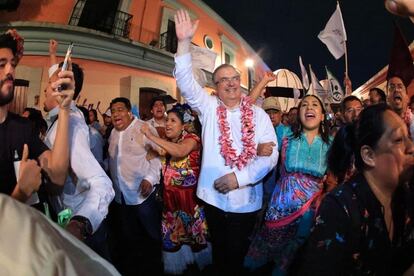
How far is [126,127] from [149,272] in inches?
77.1

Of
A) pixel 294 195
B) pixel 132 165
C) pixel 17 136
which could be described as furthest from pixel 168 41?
pixel 17 136

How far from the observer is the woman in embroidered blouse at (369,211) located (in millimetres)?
1506

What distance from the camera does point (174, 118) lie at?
4191 mm

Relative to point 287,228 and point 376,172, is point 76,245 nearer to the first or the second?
point 376,172

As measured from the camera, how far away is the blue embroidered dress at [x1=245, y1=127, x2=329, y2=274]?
3.26 m

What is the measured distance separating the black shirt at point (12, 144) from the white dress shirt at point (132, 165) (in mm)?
2803

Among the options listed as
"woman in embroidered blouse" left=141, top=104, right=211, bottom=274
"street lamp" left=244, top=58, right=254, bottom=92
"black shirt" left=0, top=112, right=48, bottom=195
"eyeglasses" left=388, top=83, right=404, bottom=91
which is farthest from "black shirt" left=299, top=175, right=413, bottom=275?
"street lamp" left=244, top=58, right=254, bottom=92

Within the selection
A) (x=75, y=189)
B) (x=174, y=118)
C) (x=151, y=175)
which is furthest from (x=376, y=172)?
(x=151, y=175)

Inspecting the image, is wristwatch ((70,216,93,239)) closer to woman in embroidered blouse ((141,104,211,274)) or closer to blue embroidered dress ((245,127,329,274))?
blue embroidered dress ((245,127,329,274))

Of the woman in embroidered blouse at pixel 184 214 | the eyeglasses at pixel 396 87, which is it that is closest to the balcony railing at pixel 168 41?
the woman in embroidered blouse at pixel 184 214

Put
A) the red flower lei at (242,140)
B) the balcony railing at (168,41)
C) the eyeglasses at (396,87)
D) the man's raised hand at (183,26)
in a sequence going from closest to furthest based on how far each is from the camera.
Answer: the man's raised hand at (183,26) < the red flower lei at (242,140) < the eyeglasses at (396,87) < the balcony railing at (168,41)

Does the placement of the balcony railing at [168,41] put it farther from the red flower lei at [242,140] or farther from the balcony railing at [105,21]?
the red flower lei at [242,140]

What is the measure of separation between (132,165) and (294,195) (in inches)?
93.1

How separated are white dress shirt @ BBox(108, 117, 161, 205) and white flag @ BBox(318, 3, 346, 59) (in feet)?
14.5
